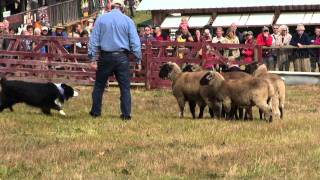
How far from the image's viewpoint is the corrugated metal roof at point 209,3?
27230mm

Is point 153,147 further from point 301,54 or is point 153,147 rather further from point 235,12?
point 235,12

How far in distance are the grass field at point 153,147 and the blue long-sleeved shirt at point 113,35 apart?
1.26 m

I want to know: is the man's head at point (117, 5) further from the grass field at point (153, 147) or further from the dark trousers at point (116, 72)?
the grass field at point (153, 147)

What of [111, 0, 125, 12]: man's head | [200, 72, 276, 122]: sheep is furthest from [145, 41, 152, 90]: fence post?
[111, 0, 125, 12]: man's head

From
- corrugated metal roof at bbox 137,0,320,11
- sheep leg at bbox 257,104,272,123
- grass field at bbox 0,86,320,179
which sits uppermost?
corrugated metal roof at bbox 137,0,320,11

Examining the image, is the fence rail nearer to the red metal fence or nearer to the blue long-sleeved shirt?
the red metal fence

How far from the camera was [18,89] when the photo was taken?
1164 centimetres

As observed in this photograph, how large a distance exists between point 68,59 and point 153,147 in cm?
1049

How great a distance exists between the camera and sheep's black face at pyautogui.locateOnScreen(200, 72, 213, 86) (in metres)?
11.4

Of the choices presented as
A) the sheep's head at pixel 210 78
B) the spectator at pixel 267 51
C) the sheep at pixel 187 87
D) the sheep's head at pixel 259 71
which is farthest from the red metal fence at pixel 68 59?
the sheep's head at pixel 210 78

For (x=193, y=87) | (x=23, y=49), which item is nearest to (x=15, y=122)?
(x=193, y=87)

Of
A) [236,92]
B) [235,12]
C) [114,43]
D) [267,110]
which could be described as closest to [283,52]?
[236,92]

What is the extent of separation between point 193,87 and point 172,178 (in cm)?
A: 533

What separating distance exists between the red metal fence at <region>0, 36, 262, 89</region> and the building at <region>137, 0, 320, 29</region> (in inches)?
405
